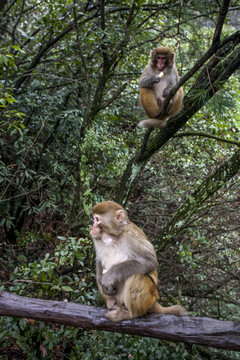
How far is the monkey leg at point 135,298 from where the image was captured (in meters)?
2.88

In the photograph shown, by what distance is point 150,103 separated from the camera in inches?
182

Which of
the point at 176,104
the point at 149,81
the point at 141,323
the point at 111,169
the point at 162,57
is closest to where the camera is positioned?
the point at 141,323

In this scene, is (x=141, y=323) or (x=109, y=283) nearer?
(x=141, y=323)

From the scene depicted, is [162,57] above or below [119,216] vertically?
above

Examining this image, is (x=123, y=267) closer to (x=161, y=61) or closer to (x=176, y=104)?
(x=176, y=104)

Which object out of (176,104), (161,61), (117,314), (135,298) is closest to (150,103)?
(176,104)

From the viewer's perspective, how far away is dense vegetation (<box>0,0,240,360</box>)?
3750mm

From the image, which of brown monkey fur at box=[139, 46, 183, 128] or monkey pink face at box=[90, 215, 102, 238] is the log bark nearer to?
monkey pink face at box=[90, 215, 102, 238]

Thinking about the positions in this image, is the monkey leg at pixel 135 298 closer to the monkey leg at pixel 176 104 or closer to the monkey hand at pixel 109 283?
the monkey hand at pixel 109 283

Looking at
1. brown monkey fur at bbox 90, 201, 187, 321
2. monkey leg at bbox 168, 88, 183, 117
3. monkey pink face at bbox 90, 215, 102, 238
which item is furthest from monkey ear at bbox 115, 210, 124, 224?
monkey leg at bbox 168, 88, 183, 117

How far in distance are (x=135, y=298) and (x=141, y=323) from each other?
200 millimetres

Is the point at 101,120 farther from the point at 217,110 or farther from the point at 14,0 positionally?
the point at 217,110

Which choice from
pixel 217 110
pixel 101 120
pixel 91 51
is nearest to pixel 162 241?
pixel 217 110

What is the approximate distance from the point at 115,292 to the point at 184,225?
1.19 meters
